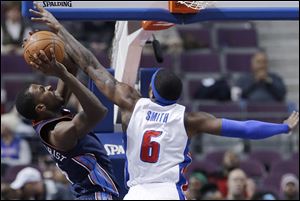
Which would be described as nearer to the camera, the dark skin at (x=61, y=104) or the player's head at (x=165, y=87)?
the dark skin at (x=61, y=104)

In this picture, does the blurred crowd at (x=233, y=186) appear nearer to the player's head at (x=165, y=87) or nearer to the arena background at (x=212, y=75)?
the arena background at (x=212, y=75)

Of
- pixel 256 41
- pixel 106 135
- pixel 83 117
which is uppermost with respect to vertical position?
pixel 83 117

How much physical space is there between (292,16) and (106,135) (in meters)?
2.15

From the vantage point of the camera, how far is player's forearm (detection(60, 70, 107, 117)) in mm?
6898

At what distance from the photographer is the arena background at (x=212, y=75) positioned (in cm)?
1352

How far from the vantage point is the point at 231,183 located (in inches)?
490

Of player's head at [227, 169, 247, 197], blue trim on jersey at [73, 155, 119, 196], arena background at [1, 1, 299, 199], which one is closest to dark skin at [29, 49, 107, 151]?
blue trim on jersey at [73, 155, 119, 196]

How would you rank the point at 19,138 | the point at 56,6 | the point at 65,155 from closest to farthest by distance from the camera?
1. the point at 65,155
2. the point at 56,6
3. the point at 19,138

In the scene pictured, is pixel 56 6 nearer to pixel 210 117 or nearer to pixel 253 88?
pixel 210 117

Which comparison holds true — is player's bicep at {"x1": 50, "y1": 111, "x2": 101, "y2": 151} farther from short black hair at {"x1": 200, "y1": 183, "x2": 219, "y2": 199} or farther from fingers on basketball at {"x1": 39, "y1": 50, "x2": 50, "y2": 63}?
short black hair at {"x1": 200, "y1": 183, "x2": 219, "y2": 199}

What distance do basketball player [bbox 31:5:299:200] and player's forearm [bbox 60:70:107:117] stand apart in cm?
36

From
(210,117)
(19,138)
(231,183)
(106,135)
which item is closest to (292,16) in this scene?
(210,117)

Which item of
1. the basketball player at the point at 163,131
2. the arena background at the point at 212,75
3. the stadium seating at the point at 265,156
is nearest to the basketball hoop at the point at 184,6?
the basketball player at the point at 163,131

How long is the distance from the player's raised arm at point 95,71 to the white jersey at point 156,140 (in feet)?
0.44
